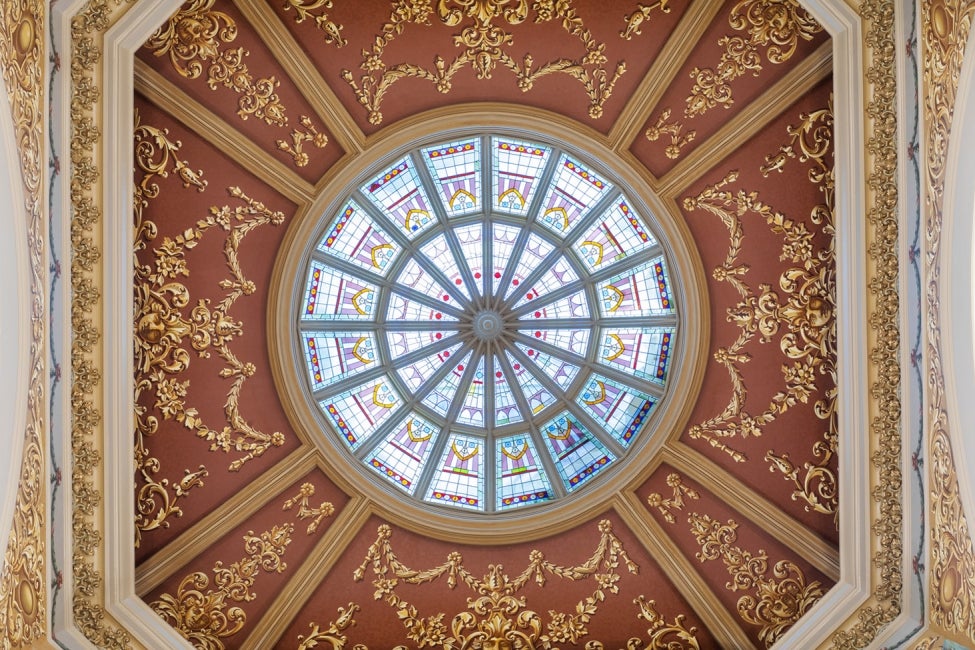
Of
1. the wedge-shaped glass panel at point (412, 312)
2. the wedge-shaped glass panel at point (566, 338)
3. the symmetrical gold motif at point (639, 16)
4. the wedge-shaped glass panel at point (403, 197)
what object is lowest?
the wedge-shaped glass panel at point (566, 338)

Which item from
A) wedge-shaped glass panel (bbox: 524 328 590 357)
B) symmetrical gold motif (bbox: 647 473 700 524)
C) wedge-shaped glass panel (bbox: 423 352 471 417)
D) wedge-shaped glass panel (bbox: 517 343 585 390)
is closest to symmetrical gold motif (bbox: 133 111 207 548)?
wedge-shaped glass panel (bbox: 423 352 471 417)

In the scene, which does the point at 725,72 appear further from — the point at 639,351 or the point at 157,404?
the point at 157,404

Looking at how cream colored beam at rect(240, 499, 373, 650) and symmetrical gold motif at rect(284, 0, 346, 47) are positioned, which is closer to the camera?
symmetrical gold motif at rect(284, 0, 346, 47)

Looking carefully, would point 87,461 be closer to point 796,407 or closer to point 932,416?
point 796,407

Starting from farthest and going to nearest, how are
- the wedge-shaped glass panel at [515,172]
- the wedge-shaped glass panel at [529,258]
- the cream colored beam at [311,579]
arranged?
the wedge-shaped glass panel at [529,258]
the wedge-shaped glass panel at [515,172]
the cream colored beam at [311,579]

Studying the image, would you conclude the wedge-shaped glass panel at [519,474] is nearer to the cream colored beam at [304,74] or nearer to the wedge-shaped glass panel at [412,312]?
the wedge-shaped glass panel at [412,312]

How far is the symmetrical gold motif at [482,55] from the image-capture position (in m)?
8.45

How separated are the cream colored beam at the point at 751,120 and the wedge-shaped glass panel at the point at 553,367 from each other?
7.72 feet

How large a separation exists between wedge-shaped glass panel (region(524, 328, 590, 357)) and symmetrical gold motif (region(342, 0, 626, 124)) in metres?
2.59

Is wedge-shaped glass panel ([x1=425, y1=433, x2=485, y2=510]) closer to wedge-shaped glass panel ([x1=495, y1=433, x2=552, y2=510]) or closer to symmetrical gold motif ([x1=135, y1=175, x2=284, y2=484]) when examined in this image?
wedge-shaped glass panel ([x1=495, y1=433, x2=552, y2=510])

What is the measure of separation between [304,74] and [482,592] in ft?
18.4

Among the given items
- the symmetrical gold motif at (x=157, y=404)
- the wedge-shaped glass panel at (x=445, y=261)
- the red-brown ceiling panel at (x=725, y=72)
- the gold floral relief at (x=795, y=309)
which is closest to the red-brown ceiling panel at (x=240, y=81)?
the symmetrical gold motif at (x=157, y=404)

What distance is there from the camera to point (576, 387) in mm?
10266

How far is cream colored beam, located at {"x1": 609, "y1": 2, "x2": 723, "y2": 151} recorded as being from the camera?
8.30 metres
